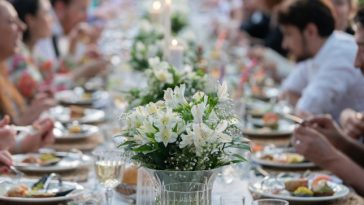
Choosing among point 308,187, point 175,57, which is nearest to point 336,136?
point 308,187

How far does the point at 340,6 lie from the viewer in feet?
14.9

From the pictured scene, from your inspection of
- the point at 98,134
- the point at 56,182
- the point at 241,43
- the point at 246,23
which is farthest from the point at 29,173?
the point at 246,23

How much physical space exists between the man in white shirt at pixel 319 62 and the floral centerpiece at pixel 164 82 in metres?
0.67

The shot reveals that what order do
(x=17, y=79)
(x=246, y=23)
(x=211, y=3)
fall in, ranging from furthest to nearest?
(x=211, y=3) < (x=246, y=23) < (x=17, y=79)

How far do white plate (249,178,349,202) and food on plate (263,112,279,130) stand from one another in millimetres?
1002

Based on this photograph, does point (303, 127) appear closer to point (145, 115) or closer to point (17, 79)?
point (145, 115)

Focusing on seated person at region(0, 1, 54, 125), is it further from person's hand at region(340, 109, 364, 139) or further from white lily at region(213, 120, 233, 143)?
white lily at region(213, 120, 233, 143)

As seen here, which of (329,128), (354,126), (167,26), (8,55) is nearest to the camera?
(329,128)

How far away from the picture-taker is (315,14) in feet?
12.4

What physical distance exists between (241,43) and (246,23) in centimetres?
101

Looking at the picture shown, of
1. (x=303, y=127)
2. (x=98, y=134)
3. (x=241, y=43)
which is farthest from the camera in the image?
(x=241, y=43)

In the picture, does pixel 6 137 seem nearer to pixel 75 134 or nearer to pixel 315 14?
pixel 75 134

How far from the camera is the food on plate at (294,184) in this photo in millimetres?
2438

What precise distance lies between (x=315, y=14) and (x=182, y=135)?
7.00ft
